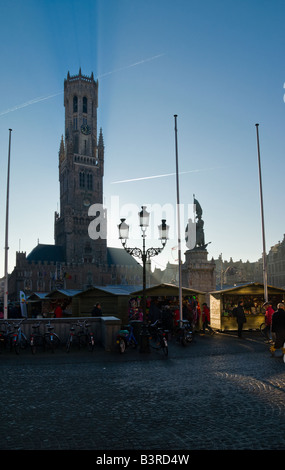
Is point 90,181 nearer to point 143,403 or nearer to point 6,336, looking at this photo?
point 6,336

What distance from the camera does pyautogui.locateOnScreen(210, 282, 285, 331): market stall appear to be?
2066cm

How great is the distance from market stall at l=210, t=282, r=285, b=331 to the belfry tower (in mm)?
70113

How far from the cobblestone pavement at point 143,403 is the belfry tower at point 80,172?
7831cm

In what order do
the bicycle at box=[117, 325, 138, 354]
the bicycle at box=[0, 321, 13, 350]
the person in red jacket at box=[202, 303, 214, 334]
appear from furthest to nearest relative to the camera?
the person in red jacket at box=[202, 303, 214, 334]
the bicycle at box=[0, 321, 13, 350]
the bicycle at box=[117, 325, 138, 354]

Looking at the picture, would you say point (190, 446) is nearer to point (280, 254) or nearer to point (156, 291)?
point (156, 291)

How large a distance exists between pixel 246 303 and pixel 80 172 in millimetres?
82013

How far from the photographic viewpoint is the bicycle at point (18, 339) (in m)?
13.8

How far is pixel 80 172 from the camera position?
320 ft

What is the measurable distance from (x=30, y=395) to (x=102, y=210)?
89.2m

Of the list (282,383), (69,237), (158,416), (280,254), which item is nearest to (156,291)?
(282,383)

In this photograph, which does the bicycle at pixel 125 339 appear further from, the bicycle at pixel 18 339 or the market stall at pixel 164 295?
the market stall at pixel 164 295

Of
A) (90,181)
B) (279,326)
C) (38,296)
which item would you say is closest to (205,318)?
(279,326)

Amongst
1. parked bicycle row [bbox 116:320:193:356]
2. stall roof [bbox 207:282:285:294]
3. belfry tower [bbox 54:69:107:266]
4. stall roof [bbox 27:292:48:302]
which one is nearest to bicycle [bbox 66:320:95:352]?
parked bicycle row [bbox 116:320:193:356]

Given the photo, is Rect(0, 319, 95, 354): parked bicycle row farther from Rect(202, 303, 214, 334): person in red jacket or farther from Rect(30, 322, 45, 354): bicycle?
Rect(202, 303, 214, 334): person in red jacket
